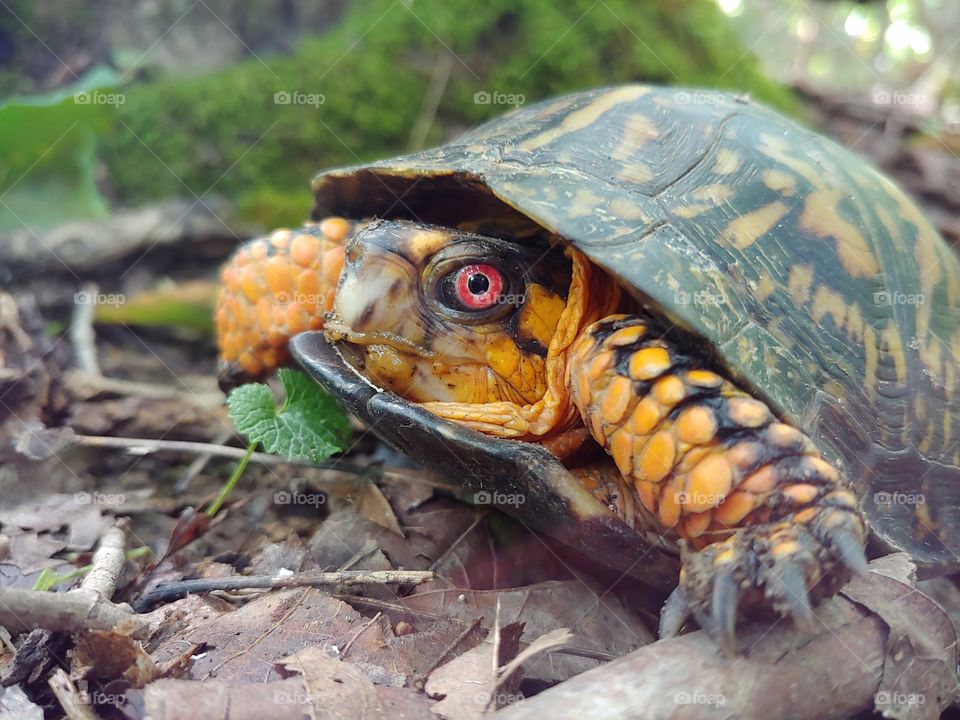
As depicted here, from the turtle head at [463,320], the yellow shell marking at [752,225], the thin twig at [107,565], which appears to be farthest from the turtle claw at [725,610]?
the thin twig at [107,565]

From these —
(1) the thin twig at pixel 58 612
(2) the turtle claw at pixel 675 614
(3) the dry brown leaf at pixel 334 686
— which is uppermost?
(2) the turtle claw at pixel 675 614

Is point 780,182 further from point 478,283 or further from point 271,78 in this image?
point 271,78

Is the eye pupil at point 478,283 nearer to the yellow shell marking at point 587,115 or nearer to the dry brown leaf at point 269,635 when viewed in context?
the yellow shell marking at point 587,115

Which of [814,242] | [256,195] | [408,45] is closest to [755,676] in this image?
[814,242]

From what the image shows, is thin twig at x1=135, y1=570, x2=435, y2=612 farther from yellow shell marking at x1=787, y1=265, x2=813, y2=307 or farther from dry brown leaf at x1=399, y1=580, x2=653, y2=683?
yellow shell marking at x1=787, y1=265, x2=813, y2=307

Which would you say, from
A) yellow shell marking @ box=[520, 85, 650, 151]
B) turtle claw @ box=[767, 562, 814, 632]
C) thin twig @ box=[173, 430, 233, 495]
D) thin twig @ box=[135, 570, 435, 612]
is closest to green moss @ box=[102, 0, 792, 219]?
thin twig @ box=[173, 430, 233, 495]

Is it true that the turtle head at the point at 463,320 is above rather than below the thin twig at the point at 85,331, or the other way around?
above

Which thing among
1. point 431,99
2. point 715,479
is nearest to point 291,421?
point 715,479
